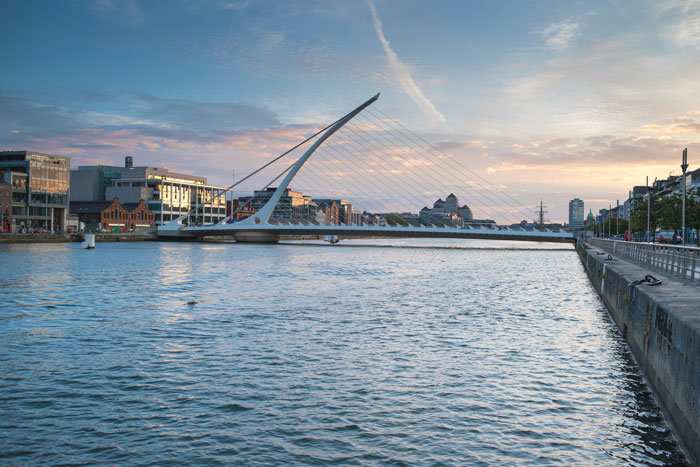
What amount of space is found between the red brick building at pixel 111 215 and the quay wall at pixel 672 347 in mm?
131596

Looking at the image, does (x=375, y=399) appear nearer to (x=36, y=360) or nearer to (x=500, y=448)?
(x=500, y=448)

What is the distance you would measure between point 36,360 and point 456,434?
1141cm

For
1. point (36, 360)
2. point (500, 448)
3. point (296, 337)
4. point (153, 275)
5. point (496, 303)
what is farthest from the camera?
point (153, 275)

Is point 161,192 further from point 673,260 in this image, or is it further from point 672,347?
point 672,347

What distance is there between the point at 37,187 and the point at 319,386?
12100cm

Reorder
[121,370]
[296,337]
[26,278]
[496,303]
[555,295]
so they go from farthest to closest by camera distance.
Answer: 1. [26,278]
2. [555,295]
3. [496,303]
4. [296,337]
5. [121,370]

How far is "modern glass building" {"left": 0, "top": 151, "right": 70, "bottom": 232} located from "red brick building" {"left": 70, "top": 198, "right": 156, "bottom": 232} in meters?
11.8

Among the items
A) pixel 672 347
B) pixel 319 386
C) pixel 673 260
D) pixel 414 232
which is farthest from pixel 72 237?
pixel 672 347

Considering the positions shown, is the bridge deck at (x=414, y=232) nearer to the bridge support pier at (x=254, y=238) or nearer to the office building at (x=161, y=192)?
the bridge support pier at (x=254, y=238)

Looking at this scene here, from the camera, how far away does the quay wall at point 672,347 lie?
896cm

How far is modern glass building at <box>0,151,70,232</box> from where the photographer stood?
112 metres

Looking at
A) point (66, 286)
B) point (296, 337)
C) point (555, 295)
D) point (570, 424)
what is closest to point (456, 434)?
point (570, 424)

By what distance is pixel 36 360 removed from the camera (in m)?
15.6

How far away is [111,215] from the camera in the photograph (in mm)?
141625
